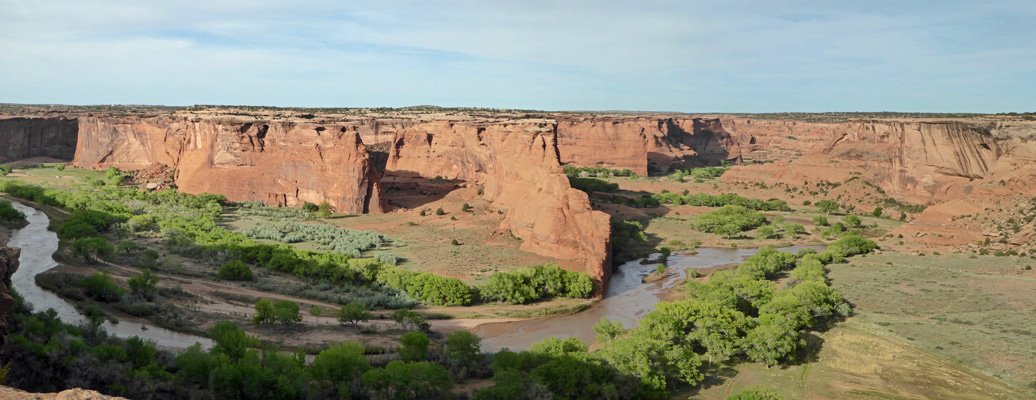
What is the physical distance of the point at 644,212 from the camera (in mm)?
63875

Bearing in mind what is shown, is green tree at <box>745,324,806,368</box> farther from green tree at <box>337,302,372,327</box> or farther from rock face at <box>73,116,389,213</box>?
rock face at <box>73,116,389,213</box>

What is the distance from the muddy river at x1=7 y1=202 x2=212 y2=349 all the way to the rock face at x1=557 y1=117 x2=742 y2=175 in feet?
233

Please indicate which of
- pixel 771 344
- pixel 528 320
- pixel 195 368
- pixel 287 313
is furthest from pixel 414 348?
pixel 771 344

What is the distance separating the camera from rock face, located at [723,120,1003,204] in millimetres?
58469

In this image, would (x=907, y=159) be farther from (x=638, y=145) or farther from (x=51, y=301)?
(x=51, y=301)

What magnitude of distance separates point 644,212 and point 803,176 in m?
25.1

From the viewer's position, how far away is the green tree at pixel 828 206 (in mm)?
67000

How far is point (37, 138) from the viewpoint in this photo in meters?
88.0

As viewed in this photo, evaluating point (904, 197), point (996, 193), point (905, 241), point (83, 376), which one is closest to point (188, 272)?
point (83, 376)

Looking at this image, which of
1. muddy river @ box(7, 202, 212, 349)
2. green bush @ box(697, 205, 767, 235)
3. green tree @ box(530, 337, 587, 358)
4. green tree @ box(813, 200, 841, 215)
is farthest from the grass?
muddy river @ box(7, 202, 212, 349)

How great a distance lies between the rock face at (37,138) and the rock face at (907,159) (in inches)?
3462

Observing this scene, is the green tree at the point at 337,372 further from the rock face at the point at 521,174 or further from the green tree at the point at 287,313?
the rock face at the point at 521,174

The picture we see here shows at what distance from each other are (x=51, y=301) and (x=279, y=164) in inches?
1311

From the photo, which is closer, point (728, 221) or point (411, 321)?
point (411, 321)
